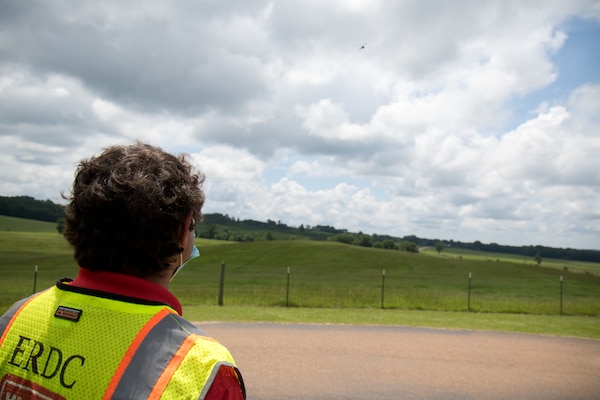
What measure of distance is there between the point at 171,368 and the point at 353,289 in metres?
26.2

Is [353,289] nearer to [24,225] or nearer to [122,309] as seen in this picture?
[122,309]

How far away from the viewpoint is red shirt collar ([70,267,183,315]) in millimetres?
→ 1357

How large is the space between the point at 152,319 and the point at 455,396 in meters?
6.83

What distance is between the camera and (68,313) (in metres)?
1.32

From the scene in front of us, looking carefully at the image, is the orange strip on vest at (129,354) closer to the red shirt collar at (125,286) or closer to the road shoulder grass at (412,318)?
the red shirt collar at (125,286)

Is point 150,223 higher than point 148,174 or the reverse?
the reverse

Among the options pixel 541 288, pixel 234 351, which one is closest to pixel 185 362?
pixel 234 351

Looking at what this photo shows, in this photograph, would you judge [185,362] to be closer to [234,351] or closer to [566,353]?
[234,351]

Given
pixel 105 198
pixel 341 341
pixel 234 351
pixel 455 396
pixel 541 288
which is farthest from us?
pixel 541 288

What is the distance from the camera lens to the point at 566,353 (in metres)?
10.8

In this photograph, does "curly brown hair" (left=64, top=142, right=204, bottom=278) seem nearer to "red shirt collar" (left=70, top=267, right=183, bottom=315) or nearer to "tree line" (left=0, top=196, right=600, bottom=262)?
"red shirt collar" (left=70, top=267, right=183, bottom=315)

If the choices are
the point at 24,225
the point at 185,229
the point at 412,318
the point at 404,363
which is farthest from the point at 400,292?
the point at 24,225

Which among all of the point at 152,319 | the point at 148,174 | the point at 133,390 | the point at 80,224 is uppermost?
the point at 148,174

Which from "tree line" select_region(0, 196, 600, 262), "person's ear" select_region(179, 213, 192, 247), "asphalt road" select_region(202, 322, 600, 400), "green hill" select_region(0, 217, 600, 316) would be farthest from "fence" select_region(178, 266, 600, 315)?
"tree line" select_region(0, 196, 600, 262)
